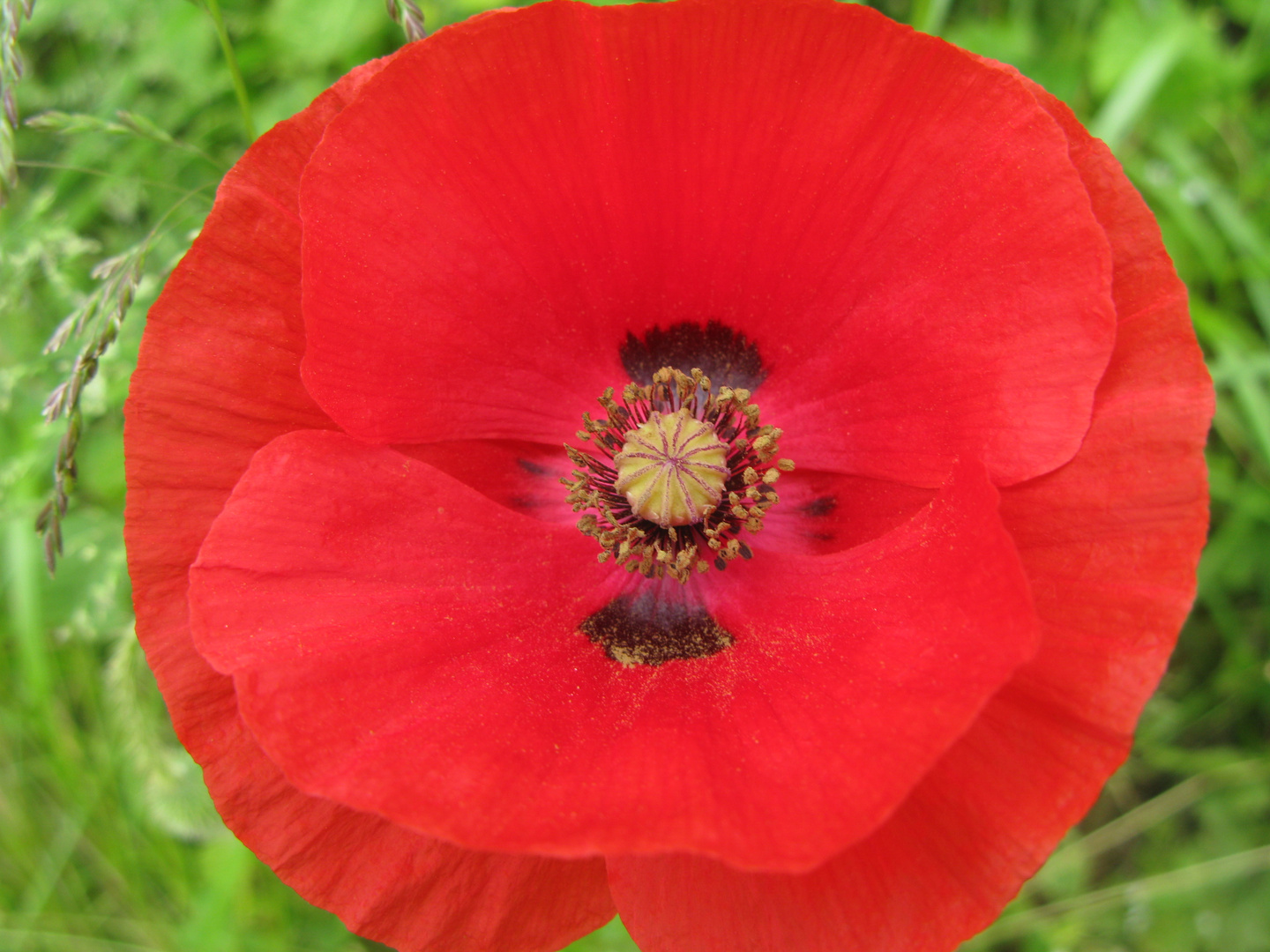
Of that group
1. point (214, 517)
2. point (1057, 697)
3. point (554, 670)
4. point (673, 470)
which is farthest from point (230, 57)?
point (1057, 697)

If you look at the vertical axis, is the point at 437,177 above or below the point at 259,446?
above

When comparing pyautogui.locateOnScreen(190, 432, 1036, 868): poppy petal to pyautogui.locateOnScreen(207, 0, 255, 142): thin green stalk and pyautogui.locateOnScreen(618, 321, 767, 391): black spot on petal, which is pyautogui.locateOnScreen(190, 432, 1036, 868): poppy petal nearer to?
pyautogui.locateOnScreen(618, 321, 767, 391): black spot on petal

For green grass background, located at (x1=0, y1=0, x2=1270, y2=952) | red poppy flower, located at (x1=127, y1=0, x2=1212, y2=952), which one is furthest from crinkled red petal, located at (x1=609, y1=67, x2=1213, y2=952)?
green grass background, located at (x1=0, y1=0, x2=1270, y2=952)

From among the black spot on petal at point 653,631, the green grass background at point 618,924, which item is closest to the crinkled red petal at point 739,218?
the black spot on petal at point 653,631

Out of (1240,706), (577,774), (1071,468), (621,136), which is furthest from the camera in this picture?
(1240,706)

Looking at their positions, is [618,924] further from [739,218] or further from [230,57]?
[230,57]

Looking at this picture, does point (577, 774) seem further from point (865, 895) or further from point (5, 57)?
point (5, 57)

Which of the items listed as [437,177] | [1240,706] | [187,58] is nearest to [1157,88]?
[1240,706]

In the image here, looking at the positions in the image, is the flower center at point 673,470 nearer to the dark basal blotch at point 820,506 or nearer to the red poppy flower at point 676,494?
the red poppy flower at point 676,494
